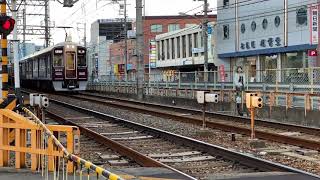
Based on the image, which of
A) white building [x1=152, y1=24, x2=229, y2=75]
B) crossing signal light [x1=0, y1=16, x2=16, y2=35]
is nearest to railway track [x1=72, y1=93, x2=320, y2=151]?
crossing signal light [x1=0, y1=16, x2=16, y2=35]

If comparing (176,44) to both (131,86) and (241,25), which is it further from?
(131,86)

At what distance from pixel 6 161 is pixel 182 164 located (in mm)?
3388

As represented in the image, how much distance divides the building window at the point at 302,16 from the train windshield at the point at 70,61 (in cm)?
1765

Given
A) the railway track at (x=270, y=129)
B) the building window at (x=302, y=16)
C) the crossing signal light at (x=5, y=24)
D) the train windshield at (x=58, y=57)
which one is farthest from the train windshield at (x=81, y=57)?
the crossing signal light at (x=5, y=24)

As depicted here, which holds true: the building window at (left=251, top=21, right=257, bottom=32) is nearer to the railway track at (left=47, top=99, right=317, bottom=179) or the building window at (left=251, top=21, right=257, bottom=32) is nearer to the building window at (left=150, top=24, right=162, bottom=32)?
the railway track at (left=47, top=99, right=317, bottom=179)

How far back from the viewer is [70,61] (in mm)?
39812

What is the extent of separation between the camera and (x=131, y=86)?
1662 inches

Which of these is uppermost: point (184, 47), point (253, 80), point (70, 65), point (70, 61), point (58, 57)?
point (184, 47)

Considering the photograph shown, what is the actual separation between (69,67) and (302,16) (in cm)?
1828

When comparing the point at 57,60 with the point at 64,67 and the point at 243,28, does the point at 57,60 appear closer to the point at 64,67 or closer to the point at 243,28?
the point at 64,67

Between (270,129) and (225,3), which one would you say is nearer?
(270,129)

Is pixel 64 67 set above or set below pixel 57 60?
below

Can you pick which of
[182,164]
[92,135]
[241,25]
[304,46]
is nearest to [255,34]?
[241,25]

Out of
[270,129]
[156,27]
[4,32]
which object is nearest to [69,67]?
[270,129]
